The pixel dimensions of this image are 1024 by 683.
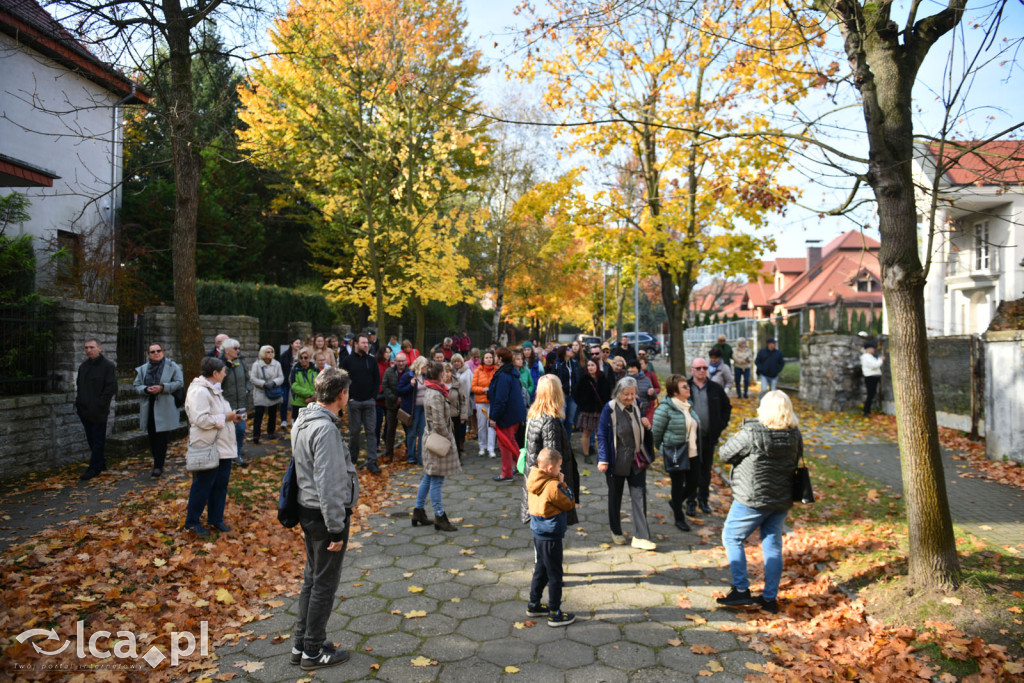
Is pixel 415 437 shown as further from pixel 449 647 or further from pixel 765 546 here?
pixel 765 546

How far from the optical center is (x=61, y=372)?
9828mm

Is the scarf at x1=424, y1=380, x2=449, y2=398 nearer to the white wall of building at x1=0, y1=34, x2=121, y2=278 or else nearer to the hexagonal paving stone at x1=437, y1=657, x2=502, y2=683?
the hexagonal paving stone at x1=437, y1=657, x2=502, y2=683

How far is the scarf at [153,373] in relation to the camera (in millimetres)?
8609

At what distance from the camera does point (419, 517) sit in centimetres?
732

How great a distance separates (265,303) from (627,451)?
14248 millimetres

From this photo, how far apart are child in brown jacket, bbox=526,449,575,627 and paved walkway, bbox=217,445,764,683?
21cm

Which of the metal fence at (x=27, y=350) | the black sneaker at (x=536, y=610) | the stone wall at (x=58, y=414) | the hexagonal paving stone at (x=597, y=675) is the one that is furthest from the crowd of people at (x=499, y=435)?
the metal fence at (x=27, y=350)

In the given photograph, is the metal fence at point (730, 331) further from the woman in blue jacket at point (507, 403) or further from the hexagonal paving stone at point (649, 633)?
the hexagonal paving stone at point (649, 633)

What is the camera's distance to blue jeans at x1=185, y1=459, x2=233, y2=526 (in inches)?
255

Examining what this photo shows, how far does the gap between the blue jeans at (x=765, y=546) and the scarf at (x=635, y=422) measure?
4.94 ft

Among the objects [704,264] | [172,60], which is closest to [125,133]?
[172,60]

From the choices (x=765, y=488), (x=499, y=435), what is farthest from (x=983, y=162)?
(x=499, y=435)

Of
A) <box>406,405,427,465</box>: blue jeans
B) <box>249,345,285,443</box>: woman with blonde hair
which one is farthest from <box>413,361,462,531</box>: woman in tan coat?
<box>249,345,285,443</box>: woman with blonde hair

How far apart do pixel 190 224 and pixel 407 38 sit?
8.47 metres
